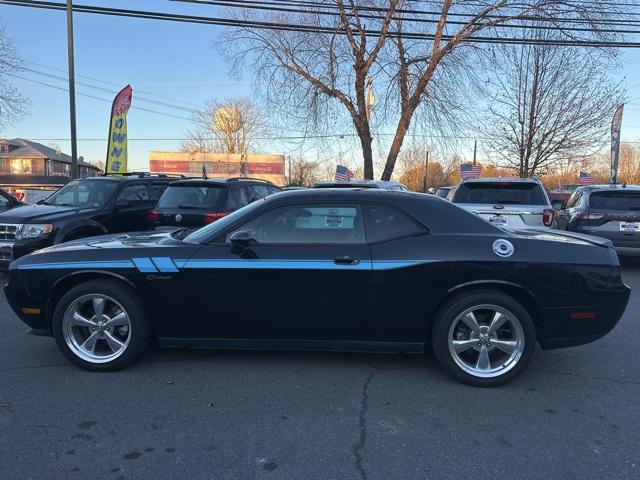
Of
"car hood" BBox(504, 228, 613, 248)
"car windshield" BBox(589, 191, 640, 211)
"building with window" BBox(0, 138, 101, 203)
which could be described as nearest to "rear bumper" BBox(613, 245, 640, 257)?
"car windshield" BBox(589, 191, 640, 211)

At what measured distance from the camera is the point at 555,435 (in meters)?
3.16

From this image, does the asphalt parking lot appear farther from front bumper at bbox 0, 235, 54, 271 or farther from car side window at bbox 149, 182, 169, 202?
car side window at bbox 149, 182, 169, 202

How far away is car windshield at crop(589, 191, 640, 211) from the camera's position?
883 cm

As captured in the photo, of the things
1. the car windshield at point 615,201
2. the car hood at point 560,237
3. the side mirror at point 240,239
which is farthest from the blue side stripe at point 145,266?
the car windshield at point 615,201

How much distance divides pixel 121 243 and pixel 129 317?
2.21 feet

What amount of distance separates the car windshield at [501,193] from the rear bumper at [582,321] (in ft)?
15.7

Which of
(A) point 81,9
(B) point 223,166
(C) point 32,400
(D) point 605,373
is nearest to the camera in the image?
(C) point 32,400

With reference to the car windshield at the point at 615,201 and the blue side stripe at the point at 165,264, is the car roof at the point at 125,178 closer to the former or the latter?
the blue side stripe at the point at 165,264

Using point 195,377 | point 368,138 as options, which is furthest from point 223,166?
point 195,377

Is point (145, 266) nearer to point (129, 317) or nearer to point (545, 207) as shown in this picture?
point (129, 317)

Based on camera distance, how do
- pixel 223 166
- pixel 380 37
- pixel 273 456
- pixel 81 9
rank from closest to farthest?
pixel 273 456, pixel 81 9, pixel 380 37, pixel 223 166

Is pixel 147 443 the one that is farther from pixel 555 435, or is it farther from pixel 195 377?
pixel 555 435

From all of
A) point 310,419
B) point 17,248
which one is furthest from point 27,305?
point 17,248

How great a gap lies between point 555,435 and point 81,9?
16544mm
